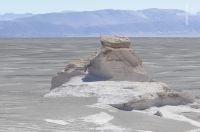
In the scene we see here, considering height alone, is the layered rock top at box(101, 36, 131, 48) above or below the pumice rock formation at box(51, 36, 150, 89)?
above

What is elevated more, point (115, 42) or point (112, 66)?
point (115, 42)

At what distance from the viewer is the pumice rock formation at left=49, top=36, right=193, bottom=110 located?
13.8 metres

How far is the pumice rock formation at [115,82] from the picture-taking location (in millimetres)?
13805

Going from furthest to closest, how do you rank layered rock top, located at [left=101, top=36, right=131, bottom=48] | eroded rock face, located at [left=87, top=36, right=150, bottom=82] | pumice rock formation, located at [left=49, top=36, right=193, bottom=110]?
1. layered rock top, located at [left=101, top=36, right=131, bottom=48]
2. eroded rock face, located at [left=87, top=36, right=150, bottom=82]
3. pumice rock formation, located at [left=49, top=36, right=193, bottom=110]

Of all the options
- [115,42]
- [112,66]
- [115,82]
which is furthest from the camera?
[115,42]

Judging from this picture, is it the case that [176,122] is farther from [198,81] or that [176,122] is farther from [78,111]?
[198,81]

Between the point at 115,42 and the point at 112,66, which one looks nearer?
the point at 112,66

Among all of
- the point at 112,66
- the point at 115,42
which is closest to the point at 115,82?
the point at 112,66

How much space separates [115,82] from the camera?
1520cm

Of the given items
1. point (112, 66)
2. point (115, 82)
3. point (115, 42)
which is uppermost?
point (115, 42)

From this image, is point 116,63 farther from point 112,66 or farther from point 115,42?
point 115,42

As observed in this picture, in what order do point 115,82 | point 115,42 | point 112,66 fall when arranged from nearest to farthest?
point 115,82 < point 112,66 < point 115,42

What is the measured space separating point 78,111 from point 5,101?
108 inches

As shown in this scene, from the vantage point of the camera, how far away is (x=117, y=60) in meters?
15.9
